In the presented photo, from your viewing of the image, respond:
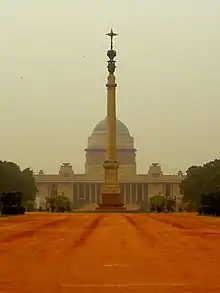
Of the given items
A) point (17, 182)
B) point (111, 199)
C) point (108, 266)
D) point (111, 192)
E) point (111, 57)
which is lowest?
point (108, 266)

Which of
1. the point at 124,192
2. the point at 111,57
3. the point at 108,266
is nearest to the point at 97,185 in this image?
the point at 124,192

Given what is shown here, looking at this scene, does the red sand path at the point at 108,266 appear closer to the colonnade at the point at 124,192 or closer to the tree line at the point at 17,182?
the tree line at the point at 17,182

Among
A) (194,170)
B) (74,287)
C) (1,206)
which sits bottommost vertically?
(74,287)

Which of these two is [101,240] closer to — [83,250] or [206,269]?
[83,250]

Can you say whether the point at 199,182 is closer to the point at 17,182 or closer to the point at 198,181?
the point at 198,181

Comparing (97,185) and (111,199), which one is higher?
(97,185)

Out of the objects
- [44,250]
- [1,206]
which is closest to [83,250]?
[44,250]

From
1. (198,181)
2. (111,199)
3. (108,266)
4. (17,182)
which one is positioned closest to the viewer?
(108,266)

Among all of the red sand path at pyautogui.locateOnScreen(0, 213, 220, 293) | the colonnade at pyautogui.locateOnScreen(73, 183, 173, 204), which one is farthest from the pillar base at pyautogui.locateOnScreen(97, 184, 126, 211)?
the red sand path at pyautogui.locateOnScreen(0, 213, 220, 293)

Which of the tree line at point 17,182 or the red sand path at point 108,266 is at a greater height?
the tree line at point 17,182

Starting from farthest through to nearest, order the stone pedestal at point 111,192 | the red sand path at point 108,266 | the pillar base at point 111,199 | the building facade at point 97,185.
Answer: the building facade at point 97,185 → the stone pedestal at point 111,192 → the pillar base at point 111,199 → the red sand path at point 108,266

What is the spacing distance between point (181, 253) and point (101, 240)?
21.8 ft

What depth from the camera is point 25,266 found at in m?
17.1

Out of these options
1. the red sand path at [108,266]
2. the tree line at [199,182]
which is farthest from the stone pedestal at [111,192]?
the red sand path at [108,266]
